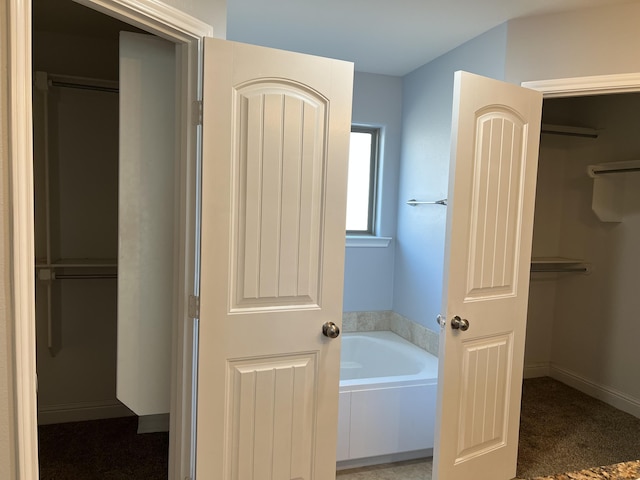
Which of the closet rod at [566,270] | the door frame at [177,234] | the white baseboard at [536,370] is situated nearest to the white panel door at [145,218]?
the door frame at [177,234]

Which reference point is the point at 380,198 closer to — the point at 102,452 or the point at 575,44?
the point at 575,44

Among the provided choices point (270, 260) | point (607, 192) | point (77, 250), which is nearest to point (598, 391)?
point (607, 192)

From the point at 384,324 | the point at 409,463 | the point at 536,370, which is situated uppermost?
the point at 384,324

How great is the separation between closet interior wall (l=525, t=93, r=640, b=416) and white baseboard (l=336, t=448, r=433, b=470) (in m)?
1.71

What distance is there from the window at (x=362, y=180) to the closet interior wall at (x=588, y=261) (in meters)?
1.43

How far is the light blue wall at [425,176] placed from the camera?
294cm

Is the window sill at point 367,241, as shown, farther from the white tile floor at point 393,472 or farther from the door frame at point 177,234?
the door frame at point 177,234

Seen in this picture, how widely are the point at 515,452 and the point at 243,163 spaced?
2.07 meters

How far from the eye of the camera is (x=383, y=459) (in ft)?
8.70

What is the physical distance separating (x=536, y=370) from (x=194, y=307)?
3.33 meters

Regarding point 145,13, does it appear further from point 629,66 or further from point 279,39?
point 629,66

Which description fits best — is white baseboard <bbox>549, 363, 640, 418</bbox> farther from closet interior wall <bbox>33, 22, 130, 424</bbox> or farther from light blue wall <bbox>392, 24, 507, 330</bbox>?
closet interior wall <bbox>33, 22, 130, 424</bbox>

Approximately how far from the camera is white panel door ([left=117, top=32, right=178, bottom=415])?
1.81m

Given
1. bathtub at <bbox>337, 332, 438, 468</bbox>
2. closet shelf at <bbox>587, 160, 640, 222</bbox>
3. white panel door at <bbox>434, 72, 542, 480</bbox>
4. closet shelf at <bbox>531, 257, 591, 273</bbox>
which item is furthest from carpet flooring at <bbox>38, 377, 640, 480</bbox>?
closet shelf at <bbox>587, 160, 640, 222</bbox>
